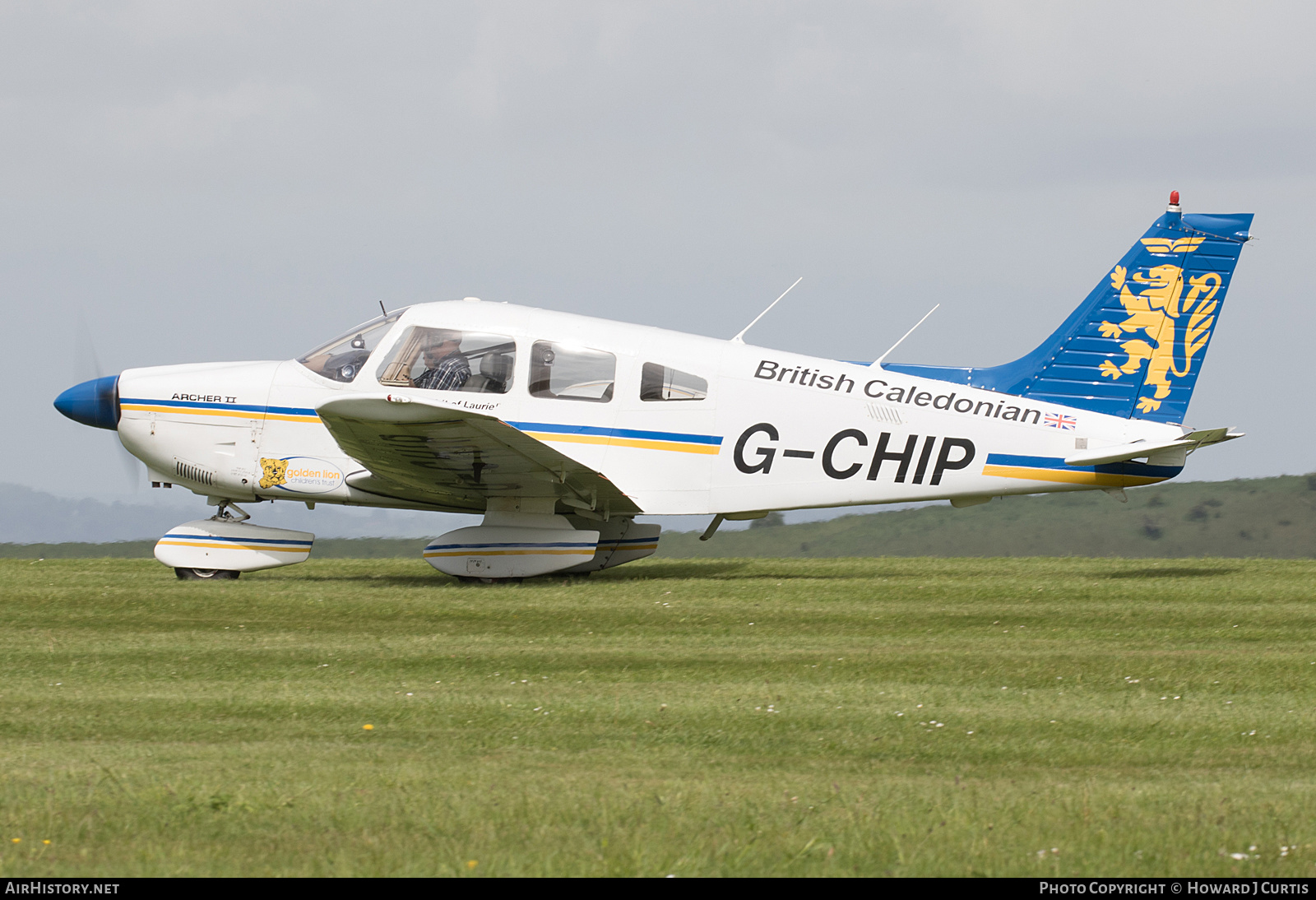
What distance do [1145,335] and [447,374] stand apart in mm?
6878

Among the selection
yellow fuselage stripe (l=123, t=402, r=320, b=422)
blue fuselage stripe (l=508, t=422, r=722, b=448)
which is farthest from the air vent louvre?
blue fuselage stripe (l=508, t=422, r=722, b=448)

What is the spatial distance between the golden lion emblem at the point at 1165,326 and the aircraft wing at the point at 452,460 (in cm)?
518

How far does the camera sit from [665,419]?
12.4 m

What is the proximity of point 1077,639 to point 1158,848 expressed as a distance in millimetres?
4990

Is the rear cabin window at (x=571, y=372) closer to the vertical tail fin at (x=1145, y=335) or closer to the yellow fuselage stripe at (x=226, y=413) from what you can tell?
the yellow fuselage stripe at (x=226, y=413)

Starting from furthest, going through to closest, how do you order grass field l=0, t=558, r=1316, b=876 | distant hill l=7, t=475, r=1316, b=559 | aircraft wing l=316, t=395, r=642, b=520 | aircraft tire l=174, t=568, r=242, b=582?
distant hill l=7, t=475, r=1316, b=559 < aircraft tire l=174, t=568, r=242, b=582 < aircraft wing l=316, t=395, r=642, b=520 < grass field l=0, t=558, r=1316, b=876

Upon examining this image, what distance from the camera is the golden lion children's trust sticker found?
41.4 ft

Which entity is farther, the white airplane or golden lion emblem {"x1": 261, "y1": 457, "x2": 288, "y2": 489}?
golden lion emblem {"x1": 261, "y1": 457, "x2": 288, "y2": 489}

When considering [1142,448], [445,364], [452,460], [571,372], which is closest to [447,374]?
[445,364]

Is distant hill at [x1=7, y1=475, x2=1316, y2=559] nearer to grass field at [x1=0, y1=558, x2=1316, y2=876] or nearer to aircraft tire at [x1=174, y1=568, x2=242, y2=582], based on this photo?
aircraft tire at [x1=174, y1=568, x2=242, y2=582]

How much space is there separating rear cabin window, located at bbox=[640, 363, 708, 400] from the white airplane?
2 cm

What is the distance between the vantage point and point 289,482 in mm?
12633

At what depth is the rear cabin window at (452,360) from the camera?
12.1 metres

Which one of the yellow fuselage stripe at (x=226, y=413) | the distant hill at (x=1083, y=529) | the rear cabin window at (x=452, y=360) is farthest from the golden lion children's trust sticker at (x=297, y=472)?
the distant hill at (x=1083, y=529)
